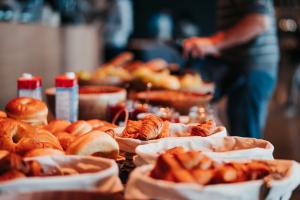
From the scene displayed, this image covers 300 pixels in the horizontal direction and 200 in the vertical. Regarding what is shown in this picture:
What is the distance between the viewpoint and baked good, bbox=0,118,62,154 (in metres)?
1.52

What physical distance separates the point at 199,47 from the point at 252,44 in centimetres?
45

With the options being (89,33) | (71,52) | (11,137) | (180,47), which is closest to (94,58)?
(89,33)

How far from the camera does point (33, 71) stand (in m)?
5.02

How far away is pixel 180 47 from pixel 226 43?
478mm

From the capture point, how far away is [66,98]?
7.39ft

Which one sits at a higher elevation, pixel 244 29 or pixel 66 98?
pixel 244 29

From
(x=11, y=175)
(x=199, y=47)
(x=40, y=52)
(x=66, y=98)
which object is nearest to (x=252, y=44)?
(x=199, y=47)

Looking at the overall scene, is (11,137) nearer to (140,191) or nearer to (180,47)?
(140,191)

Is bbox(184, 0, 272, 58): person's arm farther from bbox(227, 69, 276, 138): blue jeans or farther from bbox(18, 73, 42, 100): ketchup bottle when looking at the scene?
bbox(18, 73, 42, 100): ketchup bottle

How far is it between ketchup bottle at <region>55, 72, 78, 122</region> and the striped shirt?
2006mm

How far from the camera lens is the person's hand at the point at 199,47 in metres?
3.83

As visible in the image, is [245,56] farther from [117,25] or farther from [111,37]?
[117,25]

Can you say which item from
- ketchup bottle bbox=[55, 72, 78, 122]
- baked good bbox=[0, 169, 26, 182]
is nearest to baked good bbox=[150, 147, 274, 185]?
baked good bbox=[0, 169, 26, 182]

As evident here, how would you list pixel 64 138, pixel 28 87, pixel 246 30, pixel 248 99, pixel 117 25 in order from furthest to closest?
pixel 117 25 < pixel 246 30 < pixel 248 99 < pixel 28 87 < pixel 64 138
